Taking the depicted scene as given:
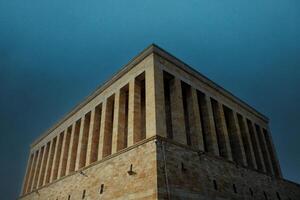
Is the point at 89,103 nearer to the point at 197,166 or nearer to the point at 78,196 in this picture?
the point at 78,196

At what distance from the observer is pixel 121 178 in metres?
10.1

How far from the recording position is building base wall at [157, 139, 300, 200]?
29.0 ft

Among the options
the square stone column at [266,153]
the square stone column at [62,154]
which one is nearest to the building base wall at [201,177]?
the square stone column at [266,153]

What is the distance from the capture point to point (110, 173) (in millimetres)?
10914

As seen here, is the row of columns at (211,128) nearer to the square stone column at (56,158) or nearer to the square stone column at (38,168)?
the square stone column at (56,158)

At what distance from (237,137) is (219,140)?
6.38ft

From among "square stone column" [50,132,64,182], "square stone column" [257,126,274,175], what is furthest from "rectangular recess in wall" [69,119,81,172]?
"square stone column" [257,126,274,175]

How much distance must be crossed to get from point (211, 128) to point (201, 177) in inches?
158

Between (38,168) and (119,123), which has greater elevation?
(38,168)

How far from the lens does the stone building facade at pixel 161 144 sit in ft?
31.2

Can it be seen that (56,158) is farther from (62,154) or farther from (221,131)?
(221,131)

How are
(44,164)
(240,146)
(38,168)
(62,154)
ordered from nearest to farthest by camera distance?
(240,146) < (62,154) < (44,164) < (38,168)

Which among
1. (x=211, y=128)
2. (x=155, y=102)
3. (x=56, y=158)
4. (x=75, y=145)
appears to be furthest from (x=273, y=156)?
(x=56, y=158)

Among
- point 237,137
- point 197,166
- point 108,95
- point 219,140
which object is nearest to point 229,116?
point 237,137
